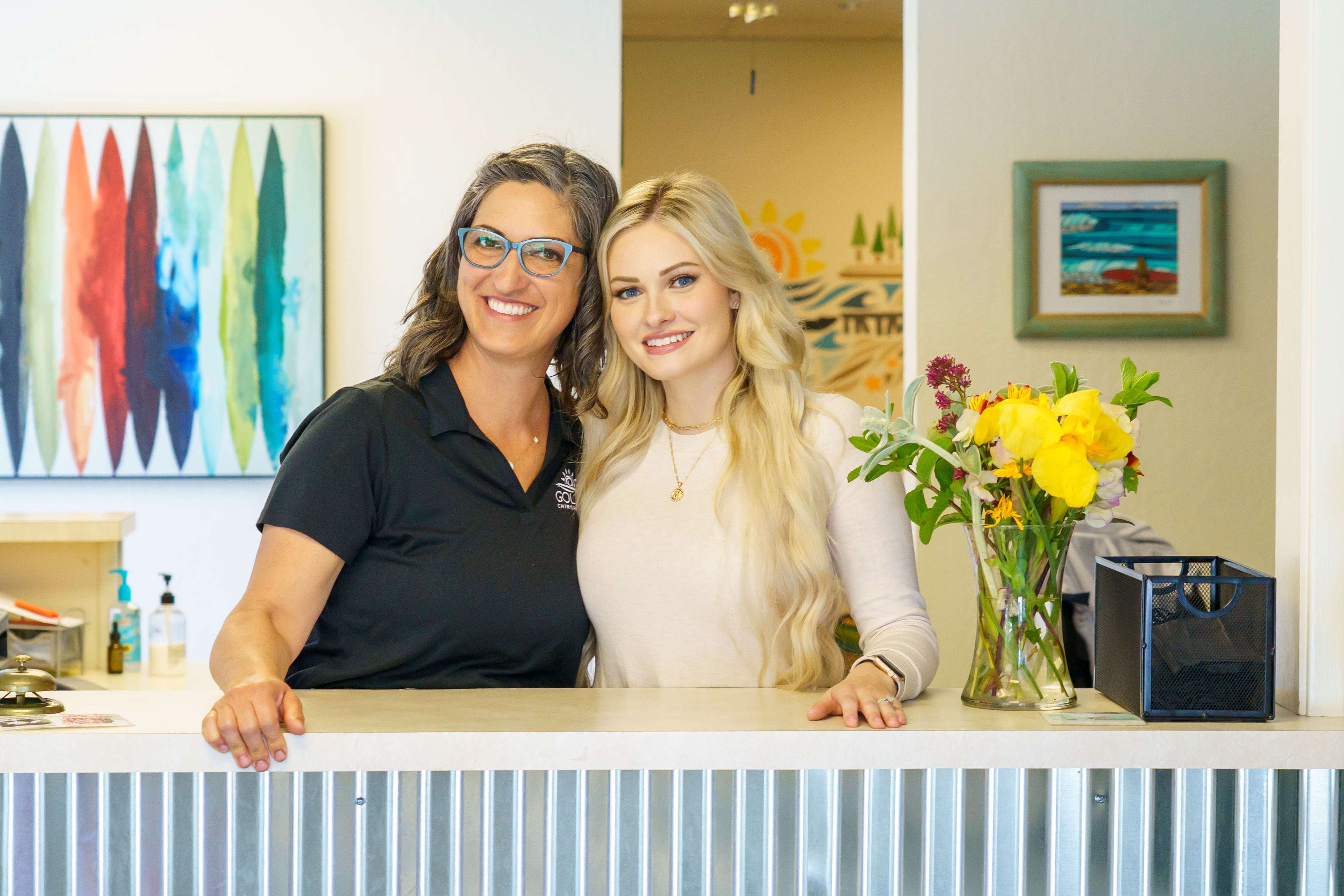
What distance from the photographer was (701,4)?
5.17m

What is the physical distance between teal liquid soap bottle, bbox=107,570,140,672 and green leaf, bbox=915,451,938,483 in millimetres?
2283

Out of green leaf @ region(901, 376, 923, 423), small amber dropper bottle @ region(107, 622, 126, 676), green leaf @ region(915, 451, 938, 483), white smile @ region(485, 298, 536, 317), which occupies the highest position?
white smile @ region(485, 298, 536, 317)

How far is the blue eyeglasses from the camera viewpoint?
1938mm

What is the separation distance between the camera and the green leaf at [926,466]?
136cm

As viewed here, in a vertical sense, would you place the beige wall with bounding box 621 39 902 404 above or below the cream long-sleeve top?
above

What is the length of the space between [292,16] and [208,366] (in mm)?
1141

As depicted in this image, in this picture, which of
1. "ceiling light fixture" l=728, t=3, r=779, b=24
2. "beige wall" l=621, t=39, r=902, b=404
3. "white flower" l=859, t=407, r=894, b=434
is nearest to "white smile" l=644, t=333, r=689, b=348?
"white flower" l=859, t=407, r=894, b=434

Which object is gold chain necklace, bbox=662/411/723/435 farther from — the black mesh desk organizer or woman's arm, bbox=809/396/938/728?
the black mesh desk organizer

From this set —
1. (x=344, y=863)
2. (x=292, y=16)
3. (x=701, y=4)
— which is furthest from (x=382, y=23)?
(x=344, y=863)

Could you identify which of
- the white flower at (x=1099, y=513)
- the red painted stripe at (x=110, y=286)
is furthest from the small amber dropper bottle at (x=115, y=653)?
the white flower at (x=1099, y=513)

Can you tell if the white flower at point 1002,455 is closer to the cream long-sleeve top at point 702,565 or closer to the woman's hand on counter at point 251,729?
the cream long-sleeve top at point 702,565

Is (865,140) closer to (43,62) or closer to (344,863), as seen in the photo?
(43,62)

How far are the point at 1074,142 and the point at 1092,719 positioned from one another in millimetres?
2689

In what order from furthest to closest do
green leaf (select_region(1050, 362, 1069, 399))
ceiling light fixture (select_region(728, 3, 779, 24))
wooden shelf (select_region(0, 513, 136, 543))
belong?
ceiling light fixture (select_region(728, 3, 779, 24)) < wooden shelf (select_region(0, 513, 136, 543)) < green leaf (select_region(1050, 362, 1069, 399))
